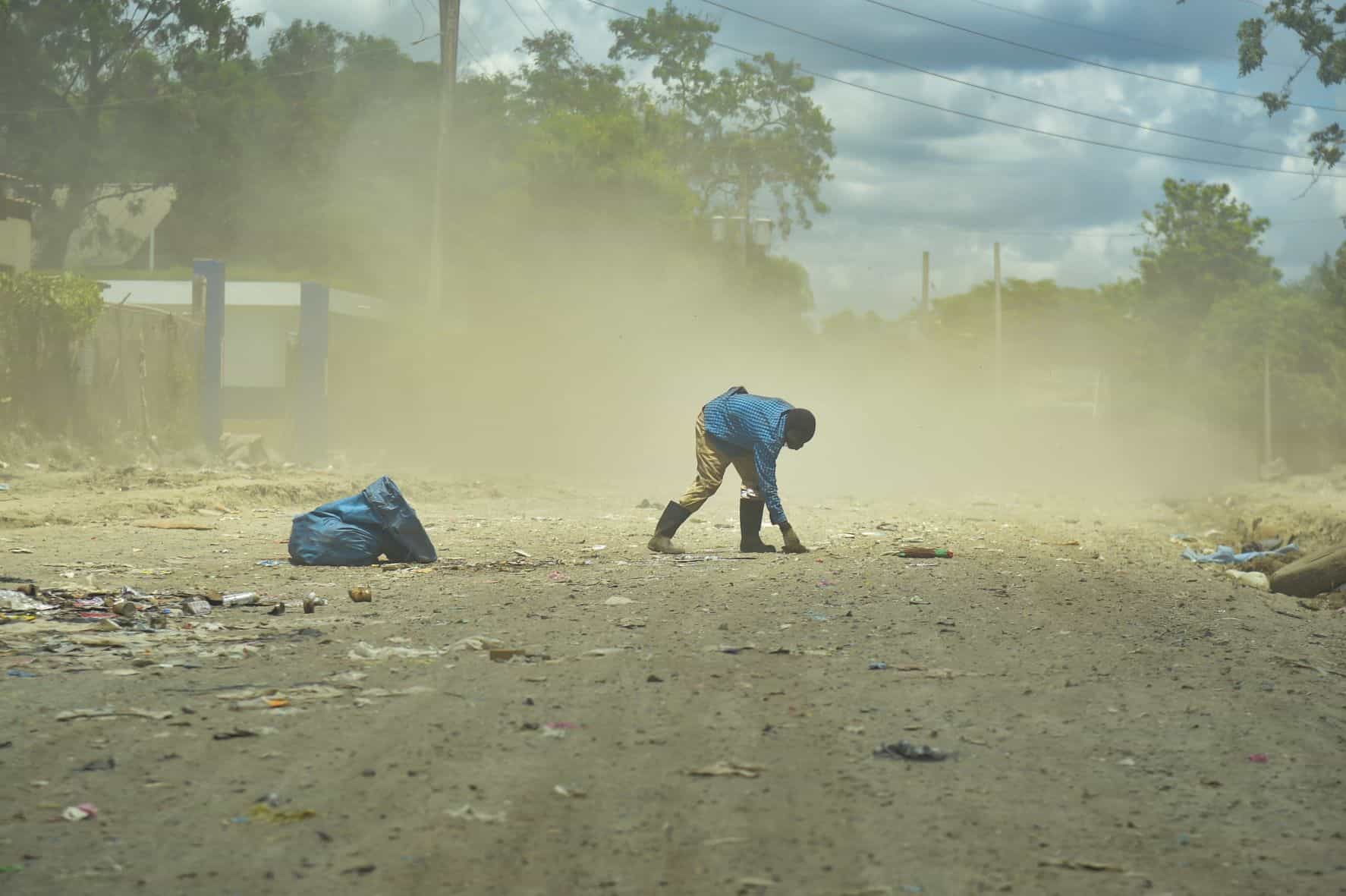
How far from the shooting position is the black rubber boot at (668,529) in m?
10.6

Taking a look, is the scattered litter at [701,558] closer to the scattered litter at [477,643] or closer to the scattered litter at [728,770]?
the scattered litter at [477,643]

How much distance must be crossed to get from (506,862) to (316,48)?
39652 mm

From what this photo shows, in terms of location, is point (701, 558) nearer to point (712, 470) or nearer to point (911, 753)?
point (712, 470)

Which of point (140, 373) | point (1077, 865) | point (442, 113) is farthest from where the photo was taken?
point (442, 113)

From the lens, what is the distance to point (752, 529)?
423 inches

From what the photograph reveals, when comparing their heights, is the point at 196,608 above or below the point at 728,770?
above

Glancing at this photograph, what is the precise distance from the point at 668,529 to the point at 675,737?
6138mm

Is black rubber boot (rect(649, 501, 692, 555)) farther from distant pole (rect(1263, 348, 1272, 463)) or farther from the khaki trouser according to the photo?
distant pole (rect(1263, 348, 1272, 463))

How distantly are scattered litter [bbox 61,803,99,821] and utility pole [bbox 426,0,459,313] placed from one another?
76.2 ft

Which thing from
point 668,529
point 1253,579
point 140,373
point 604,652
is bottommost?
point 604,652

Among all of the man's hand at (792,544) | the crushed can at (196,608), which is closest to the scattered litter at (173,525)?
the crushed can at (196,608)

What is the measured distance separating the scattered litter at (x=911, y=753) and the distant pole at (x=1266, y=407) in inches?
1260

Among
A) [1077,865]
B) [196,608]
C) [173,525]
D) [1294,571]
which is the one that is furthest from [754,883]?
[173,525]

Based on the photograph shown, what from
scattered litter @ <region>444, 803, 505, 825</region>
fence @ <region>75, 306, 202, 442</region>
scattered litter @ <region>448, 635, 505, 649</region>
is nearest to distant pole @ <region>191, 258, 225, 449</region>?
fence @ <region>75, 306, 202, 442</region>
